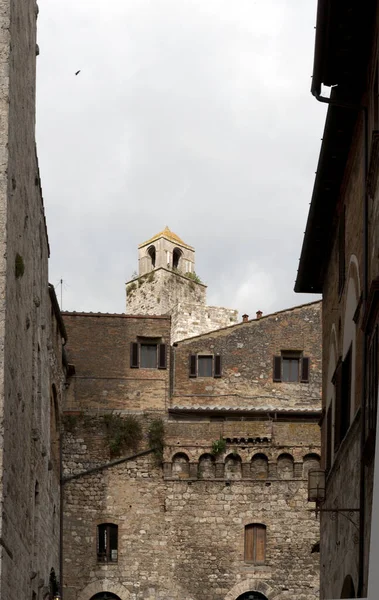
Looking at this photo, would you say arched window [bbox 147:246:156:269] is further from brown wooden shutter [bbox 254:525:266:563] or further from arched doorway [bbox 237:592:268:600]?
arched doorway [bbox 237:592:268:600]

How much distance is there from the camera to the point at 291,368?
123ft

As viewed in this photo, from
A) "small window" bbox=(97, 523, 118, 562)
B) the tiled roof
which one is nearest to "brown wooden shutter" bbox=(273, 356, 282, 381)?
the tiled roof

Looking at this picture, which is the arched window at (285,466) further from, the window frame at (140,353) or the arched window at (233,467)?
the window frame at (140,353)

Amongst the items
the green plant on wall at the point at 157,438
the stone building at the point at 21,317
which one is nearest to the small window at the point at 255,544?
the green plant on wall at the point at 157,438

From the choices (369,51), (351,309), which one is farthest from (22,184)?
(369,51)

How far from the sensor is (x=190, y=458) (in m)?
34.5

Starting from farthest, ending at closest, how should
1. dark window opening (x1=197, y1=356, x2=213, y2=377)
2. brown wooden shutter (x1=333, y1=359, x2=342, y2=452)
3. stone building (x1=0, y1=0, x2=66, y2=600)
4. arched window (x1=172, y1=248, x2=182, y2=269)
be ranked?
1. arched window (x1=172, y1=248, x2=182, y2=269)
2. dark window opening (x1=197, y1=356, x2=213, y2=377)
3. stone building (x1=0, y1=0, x2=66, y2=600)
4. brown wooden shutter (x1=333, y1=359, x2=342, y2=452)

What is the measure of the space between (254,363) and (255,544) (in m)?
5.58

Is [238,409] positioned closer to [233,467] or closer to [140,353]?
[233,467]

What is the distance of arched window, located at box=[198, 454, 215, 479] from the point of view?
113ft

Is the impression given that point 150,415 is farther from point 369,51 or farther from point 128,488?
point 369,51

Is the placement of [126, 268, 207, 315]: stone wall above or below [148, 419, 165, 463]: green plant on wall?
above

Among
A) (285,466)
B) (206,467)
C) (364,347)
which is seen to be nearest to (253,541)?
(285,466)

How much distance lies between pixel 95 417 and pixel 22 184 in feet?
55.7
